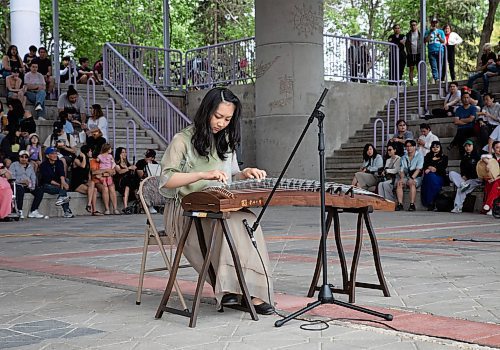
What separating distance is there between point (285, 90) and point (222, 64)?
541 cm

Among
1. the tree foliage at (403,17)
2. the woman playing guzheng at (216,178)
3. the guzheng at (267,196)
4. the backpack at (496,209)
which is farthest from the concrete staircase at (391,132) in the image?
the tree foliage at (403,17)

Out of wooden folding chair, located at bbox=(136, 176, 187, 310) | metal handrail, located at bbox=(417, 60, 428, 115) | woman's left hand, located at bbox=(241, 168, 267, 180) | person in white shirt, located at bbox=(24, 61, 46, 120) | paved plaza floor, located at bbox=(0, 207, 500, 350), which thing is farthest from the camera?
metal handrail, located at bbox=(417, 60, 428, 115)

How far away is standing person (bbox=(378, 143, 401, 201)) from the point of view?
15070mm

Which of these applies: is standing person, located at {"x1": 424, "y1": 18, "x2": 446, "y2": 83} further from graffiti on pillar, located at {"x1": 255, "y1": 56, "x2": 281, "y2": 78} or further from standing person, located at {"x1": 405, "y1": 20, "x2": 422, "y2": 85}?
graffiti on pillar, located at {"x1": 255, "y1": 56, "x2": 281, "y2": 78}

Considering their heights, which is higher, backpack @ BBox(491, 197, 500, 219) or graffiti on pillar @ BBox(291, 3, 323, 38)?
graffiti on pillar @ BBox(291, 3, 323, 38)

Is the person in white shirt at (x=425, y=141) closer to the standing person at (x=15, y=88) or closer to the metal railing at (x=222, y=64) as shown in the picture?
the metal railing at (x=222, y=64)

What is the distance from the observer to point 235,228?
437 centimetres

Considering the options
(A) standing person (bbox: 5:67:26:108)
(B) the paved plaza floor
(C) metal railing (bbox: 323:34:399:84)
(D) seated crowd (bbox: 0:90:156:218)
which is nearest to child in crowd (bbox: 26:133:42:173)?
(D) seated crowd (bbox: 0:90:156:218)

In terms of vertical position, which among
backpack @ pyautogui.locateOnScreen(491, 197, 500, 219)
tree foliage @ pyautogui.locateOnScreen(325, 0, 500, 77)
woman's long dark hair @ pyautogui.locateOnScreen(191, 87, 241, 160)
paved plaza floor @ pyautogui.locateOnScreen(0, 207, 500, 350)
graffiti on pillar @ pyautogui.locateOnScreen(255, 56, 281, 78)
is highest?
tree foliage @ pyautogui.locateOnScreen(325, 0, 500, 77)

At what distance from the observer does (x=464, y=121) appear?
15.5 m

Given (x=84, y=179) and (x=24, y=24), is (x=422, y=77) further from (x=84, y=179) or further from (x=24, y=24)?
(x=24, y=24)

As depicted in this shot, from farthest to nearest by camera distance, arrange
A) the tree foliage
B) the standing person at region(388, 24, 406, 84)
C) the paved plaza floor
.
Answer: the tree foliage, the standing person at region(388, 24, 406, 84), the paved plaza floor

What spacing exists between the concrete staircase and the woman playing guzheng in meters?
11.5

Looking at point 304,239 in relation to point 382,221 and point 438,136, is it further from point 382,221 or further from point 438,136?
point 438,136
